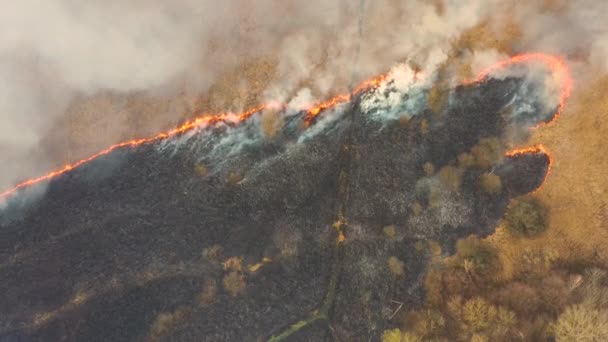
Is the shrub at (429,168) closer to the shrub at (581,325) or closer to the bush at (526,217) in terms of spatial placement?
the bush at (526,217)

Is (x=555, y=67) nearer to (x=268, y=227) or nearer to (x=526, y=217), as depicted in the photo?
(x=526, y=217)

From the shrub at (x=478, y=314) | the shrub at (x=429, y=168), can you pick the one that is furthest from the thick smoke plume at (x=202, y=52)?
the shrub at (x=478, y=314)

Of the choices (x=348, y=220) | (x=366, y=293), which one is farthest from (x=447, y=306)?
(x=348, y=220)

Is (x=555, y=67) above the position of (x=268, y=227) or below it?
below

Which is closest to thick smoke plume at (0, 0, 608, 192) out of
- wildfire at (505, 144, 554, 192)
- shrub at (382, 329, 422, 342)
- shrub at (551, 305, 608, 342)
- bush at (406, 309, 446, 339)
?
wildfire at (505, 144, 554, 192)

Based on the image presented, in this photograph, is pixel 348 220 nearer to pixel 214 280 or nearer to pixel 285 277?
pixel 285 277

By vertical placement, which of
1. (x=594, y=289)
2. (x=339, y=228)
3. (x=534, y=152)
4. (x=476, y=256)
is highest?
(x=339, y=228)

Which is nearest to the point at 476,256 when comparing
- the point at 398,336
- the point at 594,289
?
the point at 594,289
